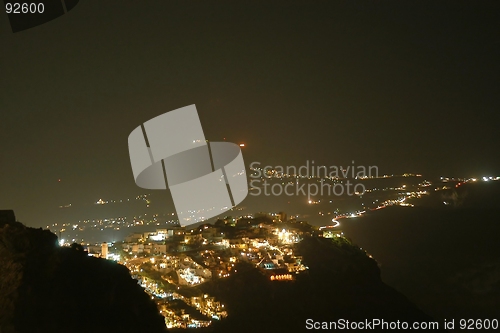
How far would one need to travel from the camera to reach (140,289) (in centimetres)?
744

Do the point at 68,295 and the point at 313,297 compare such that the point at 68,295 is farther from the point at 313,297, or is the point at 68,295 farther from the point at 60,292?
the point at 313,297

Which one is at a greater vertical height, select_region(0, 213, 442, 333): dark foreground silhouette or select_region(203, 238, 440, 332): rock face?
select_region(0, 213, 442, 333): dark foreground silhouette

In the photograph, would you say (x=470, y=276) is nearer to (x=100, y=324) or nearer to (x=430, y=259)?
(x=430, y=259)

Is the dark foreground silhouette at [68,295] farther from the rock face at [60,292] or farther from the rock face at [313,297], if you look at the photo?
the rock face at [313,297]

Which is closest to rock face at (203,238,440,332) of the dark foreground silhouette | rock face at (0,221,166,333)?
the dark foreground silhouette

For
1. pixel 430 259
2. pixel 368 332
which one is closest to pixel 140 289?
pixel 368 332

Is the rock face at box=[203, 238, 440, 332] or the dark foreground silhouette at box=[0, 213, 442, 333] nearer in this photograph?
the dark foreground silhouette at box=[0, 213, 442, 333]

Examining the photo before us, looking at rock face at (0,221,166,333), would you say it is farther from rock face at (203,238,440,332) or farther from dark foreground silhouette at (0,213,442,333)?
rock face at (203,238,440,332)

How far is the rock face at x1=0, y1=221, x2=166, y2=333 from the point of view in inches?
227

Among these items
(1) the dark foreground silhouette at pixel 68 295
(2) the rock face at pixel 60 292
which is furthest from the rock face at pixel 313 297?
(2) the rock face at pixel 60 292

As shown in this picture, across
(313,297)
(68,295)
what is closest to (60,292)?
(68,295)

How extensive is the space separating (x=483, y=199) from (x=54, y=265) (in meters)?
57.5

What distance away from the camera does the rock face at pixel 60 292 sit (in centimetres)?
576

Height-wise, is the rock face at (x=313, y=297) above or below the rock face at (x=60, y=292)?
below
